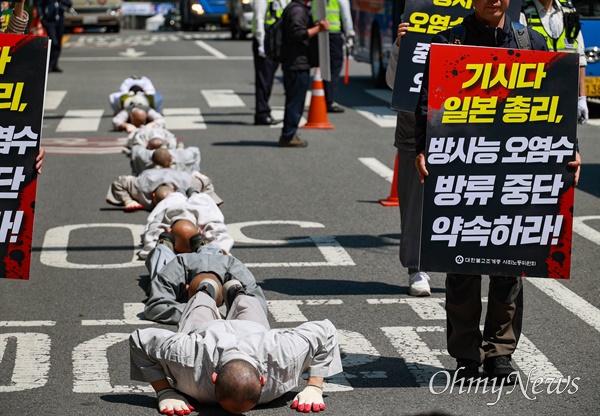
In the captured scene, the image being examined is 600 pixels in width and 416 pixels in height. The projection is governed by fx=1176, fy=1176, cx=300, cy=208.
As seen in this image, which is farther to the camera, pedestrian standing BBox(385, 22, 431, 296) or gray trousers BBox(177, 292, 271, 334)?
pedestrian standing BBox(385, 22, 431, 296)

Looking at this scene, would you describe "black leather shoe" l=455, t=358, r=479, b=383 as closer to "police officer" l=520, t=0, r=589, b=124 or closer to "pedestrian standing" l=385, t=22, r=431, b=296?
"pedestrian standing" l=385, t=22, r=431, b=296

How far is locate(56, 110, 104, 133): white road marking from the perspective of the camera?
16609 millimetres

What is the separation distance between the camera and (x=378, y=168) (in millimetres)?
13141

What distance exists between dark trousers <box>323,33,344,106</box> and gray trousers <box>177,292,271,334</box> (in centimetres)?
1164

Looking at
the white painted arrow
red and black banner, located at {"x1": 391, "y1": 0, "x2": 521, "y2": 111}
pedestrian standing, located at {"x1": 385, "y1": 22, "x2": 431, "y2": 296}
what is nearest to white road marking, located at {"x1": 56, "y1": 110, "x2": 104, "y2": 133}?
red and black banner, located at {"x1": 391, "y1": 0, "x2": 521, "y2": 111}

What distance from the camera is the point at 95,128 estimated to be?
54.4ft

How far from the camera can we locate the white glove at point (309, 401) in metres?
5.46

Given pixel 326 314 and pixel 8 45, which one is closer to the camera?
pixel 8 45

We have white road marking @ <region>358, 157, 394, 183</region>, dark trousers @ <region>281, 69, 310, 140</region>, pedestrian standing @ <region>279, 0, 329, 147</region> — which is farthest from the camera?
dark trousers @ <region>281, 69, 310, 140</region>

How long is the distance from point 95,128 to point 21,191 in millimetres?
10805

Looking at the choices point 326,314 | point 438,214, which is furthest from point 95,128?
point 438,214

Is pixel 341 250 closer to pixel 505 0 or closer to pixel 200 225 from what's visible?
pixel 200 225

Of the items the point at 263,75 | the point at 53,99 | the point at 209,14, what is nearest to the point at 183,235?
the point at 263,75

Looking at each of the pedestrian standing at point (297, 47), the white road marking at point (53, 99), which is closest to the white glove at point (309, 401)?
the pedestrian standing at point (297, 47)
